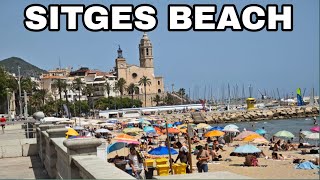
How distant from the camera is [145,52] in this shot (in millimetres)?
144750

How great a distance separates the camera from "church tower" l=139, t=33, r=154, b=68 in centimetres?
14300

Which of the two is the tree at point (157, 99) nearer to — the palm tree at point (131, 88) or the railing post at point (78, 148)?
the palm tree at point (131, 88)

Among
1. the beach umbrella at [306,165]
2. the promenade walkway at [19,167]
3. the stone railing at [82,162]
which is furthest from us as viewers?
the beach umbrella at [306,165]

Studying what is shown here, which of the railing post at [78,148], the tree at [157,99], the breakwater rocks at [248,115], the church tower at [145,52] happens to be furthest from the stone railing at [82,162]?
the church tower at [145,52]

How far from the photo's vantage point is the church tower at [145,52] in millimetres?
143000

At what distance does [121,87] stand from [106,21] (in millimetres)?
115533

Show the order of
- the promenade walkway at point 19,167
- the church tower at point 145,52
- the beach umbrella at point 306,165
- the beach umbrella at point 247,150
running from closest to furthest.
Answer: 1. the promenade walkway at point 19,167
2. the beach umbrella at point 306,165
3. the beach umbrella at point 247,150
4. the church tower at point 145,52

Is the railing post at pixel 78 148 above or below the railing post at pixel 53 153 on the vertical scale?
above

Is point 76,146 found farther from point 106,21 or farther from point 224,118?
point 224,118

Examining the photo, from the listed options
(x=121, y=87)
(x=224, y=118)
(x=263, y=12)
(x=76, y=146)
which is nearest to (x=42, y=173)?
(x=76, y=146)

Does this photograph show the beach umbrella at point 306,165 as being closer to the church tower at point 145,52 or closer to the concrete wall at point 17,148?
the concrete wall at point 17,148

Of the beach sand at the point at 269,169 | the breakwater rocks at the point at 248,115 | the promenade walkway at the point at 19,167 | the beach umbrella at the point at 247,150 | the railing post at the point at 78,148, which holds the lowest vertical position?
the breakwater rocks at the point at 248,115

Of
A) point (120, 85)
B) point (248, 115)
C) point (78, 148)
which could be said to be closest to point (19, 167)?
point (78, 148)

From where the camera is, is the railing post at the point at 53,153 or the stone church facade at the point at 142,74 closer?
the railing post at the point at 53,153
